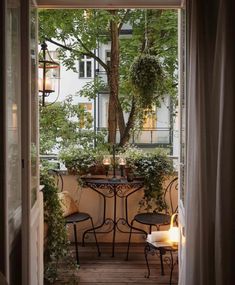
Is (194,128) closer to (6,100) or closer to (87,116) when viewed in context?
(6,100)

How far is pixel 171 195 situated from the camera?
4.40 meters

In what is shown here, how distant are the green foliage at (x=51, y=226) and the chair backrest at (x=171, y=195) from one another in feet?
5.27

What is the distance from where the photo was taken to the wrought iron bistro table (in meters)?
3.98

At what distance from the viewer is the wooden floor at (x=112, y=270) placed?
3.33 meters

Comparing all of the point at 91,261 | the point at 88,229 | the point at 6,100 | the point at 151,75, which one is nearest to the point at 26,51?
the point at 6,100

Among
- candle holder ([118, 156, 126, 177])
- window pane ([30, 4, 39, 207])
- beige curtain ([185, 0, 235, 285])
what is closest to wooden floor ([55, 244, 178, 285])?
candle holder ([118, 156, 126, 177])

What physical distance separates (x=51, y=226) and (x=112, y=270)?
90 cm

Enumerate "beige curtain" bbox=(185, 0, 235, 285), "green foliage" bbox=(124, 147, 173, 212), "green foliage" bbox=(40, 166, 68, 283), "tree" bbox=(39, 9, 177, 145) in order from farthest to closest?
1. "tree" bbox=(39, 9, 177, 145)
2. "green foliage" bbox=(124, 147, 173, 212)
3. "green foliage" bbox=(40, 166, 68, 283)
4. "beige curtain" bbox=(185, 0, 235, 285)

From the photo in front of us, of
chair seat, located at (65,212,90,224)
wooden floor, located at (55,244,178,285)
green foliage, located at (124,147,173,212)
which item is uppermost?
green foliage, located at (124,147,173,212)

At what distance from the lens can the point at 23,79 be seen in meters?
2.11

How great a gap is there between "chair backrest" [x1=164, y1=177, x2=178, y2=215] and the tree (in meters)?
1.33

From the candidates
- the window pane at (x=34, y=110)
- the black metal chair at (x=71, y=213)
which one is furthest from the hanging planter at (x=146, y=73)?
the window pane at (x=34, y=110)

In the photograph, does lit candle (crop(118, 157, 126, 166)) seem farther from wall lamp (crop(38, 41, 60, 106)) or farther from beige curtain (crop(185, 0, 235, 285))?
beige curtain (crop(185, 0, 235, 285))

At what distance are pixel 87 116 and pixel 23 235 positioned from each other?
381 cm
